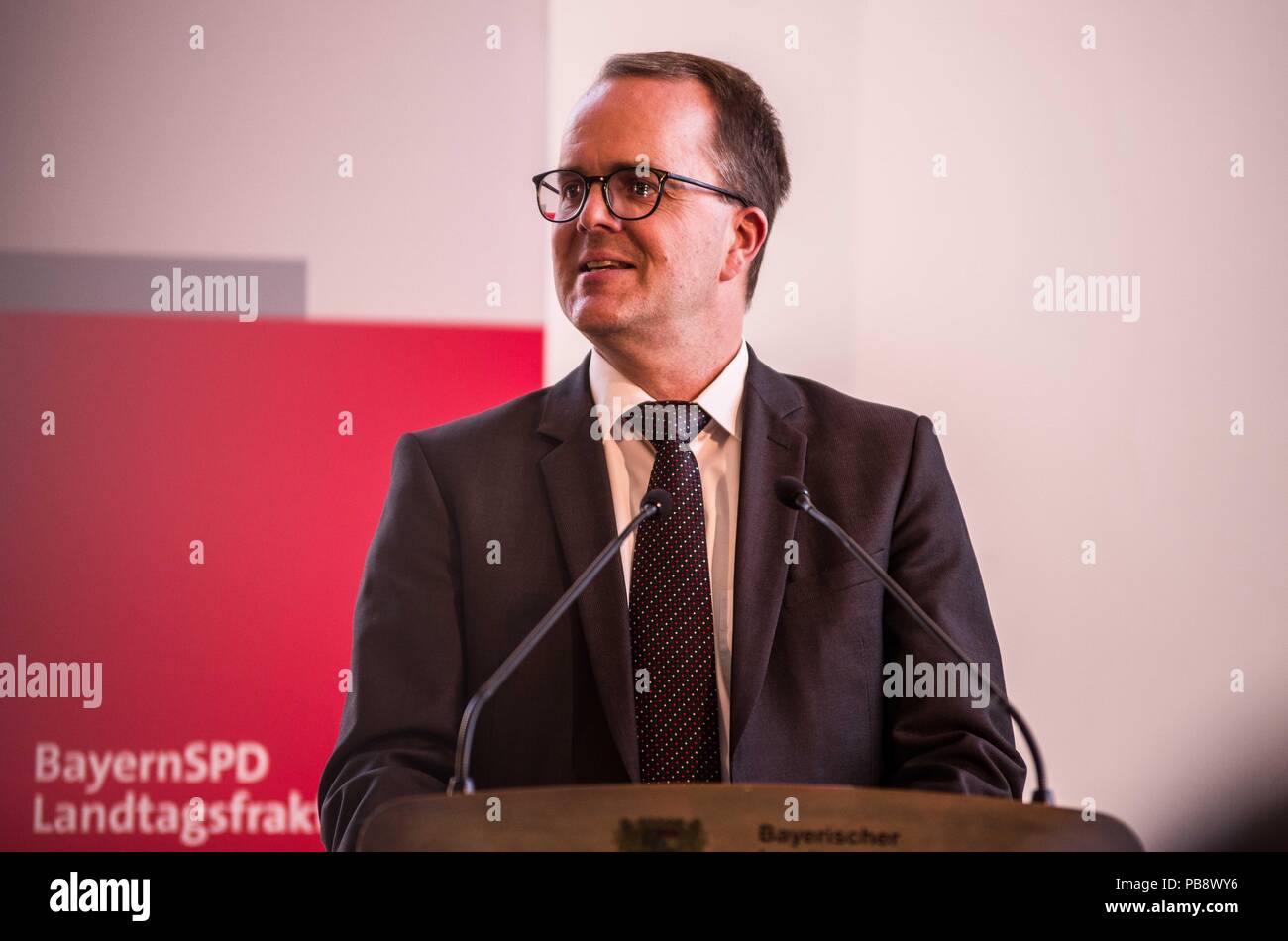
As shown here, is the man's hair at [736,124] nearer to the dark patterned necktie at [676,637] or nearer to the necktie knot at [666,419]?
the necktie knot at [666,419]

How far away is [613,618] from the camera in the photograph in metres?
1.86

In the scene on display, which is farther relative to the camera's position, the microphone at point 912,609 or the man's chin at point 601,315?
the man's chin at point 601,315

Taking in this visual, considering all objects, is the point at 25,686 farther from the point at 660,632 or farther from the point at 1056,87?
the point at 1056,87

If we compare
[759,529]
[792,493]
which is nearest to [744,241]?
[759,529]

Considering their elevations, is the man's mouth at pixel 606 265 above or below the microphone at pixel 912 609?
above

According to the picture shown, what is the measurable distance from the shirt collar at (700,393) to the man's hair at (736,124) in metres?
0.28

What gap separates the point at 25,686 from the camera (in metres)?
2.35

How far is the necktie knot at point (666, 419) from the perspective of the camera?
203cm

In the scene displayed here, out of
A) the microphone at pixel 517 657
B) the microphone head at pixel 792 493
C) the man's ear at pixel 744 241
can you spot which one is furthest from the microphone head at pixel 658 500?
the man's ear at pixel 744 241

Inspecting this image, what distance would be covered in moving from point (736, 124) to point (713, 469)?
2.14 feet

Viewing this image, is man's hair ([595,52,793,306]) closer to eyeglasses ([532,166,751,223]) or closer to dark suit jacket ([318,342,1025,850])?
eyeglasses ([532,166,751,223])

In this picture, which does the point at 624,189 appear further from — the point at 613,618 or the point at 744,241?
the point at 613,618

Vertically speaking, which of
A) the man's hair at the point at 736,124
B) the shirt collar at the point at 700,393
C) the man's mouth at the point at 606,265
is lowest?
the shirt collar at the point at 700,393

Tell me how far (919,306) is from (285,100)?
1.38 meters
